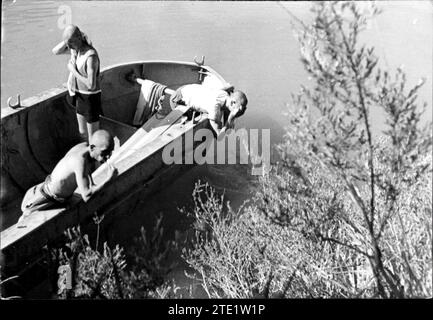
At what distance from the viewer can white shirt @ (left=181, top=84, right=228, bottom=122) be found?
5570 mm

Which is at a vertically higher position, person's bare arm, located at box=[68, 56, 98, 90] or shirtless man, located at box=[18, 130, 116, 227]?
person's bare arm, located at box=[68, 56, 98, 90]

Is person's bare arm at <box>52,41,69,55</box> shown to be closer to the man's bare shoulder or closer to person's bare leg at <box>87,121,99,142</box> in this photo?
person's bare leg at <box>87,121,99,142</box>

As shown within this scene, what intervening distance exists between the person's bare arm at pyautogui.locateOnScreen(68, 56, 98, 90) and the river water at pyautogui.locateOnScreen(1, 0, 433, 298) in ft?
2.07

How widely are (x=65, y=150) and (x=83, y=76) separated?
1314 millimetres

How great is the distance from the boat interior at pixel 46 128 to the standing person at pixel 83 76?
0.38m

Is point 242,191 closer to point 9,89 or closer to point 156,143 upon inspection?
point 156,143

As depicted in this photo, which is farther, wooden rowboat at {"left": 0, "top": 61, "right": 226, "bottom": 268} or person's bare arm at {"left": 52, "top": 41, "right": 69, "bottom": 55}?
person's bare arm at {"left": 52, "top": 41, "right": 69, "bottom": 55}

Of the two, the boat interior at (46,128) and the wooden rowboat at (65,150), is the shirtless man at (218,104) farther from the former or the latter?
the boat interior at (46,128)

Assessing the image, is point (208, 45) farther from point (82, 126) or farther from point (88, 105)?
point (88, 105)

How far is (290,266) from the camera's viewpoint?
4648 millimetres

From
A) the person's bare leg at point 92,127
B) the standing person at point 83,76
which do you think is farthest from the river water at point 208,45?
the person's bare leg at point 92,127

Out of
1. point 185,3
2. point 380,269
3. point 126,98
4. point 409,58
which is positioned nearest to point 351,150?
point 380,269

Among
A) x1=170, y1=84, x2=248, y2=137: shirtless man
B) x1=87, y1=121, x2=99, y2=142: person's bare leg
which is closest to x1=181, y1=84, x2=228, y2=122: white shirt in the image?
x1=170, y1=84, x2=248, y2=137: shirtless man
